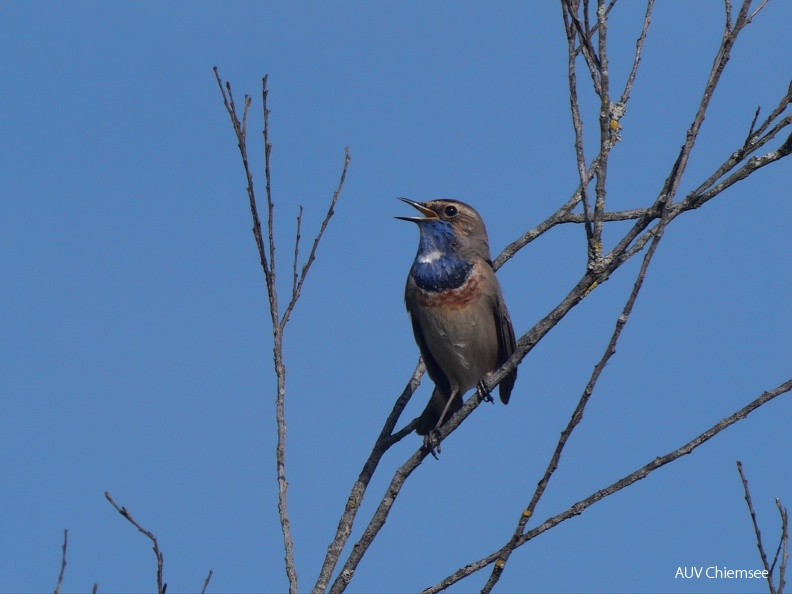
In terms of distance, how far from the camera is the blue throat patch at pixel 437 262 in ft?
28.5

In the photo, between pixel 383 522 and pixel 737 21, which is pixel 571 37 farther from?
pixel 383 522

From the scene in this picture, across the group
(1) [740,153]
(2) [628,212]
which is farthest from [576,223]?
(1) [740,153]

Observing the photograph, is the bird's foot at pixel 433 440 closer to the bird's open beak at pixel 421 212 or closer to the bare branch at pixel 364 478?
the bare branch at pixel 364 478

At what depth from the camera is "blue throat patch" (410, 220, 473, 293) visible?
8.70 meters

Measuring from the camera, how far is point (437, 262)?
8.77 meters

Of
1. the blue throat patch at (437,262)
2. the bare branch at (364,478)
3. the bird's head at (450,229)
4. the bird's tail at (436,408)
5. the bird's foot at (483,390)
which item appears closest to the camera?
the bare branch at (364,478)

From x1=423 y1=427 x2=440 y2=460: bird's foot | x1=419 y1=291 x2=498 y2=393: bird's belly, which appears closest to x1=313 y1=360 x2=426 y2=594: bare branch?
x1=423 y1=427 x2=440 y2=460: bird's foot

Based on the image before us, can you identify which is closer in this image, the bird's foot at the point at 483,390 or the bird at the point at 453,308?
the bird's foot at the point at 483,390

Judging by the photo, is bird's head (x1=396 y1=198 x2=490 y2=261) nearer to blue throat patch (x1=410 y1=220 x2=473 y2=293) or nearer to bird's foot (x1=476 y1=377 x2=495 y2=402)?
blue throat patch (x1=410 y1=220 x2=473 y2=293)

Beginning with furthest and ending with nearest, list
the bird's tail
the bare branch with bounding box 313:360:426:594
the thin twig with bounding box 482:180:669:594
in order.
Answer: the bird's tail, the bare branch with bounding box 313:360:426:594, the thin twig with bounding box 482:180:669:594

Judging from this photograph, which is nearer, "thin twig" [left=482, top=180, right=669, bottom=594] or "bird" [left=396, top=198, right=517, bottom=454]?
"thin twig" [left=482, top=180, right=669, bottom=594]

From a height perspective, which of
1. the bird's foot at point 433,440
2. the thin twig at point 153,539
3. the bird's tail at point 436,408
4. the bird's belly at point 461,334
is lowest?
the thin twig at point 153,539

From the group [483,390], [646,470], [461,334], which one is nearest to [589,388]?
[646,470]

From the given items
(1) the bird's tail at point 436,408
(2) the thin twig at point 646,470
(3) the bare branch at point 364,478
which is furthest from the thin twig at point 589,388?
(1) the bird's tail at point 436,408
